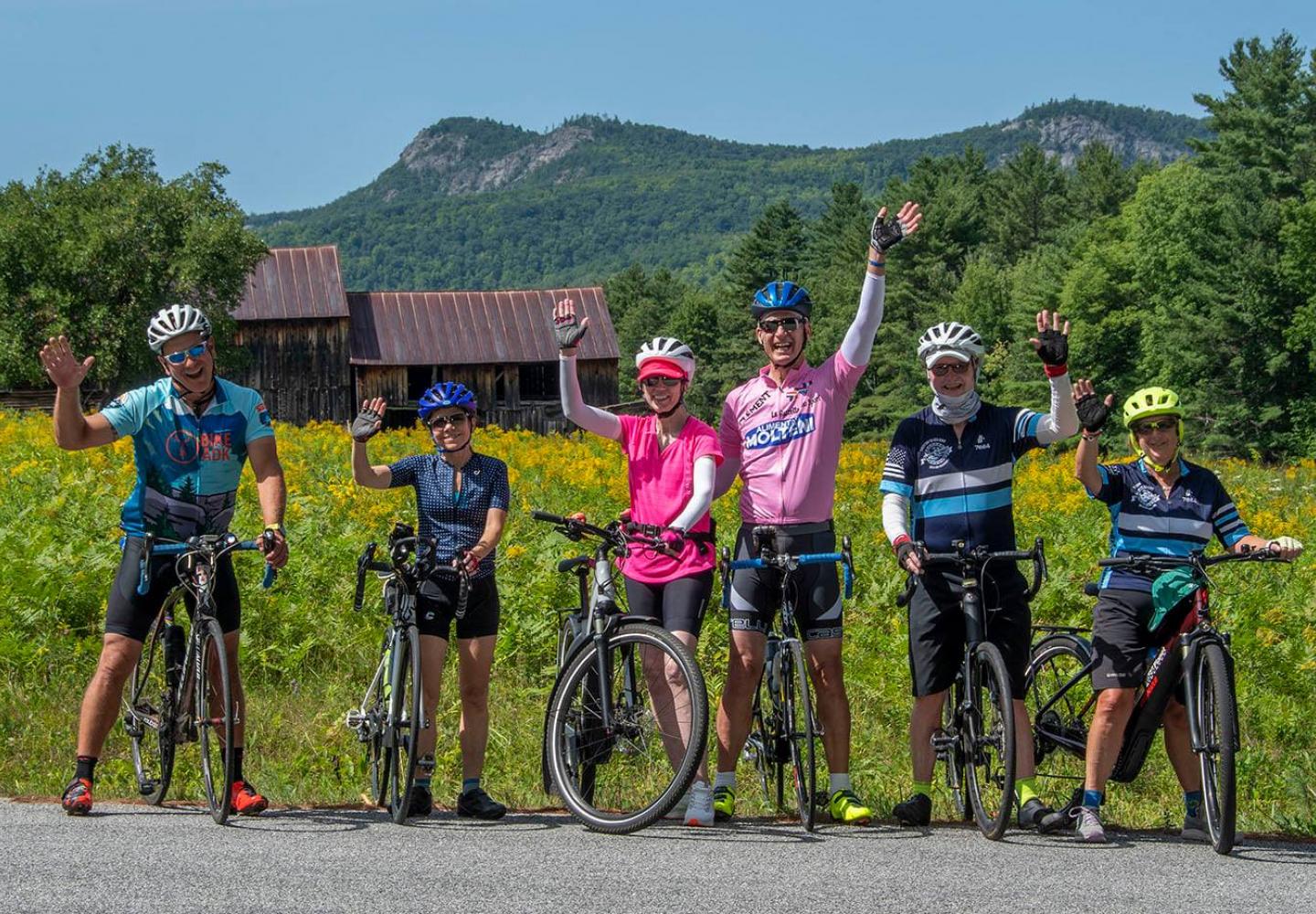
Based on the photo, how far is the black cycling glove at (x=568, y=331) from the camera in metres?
7.57

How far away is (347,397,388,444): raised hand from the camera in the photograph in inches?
282

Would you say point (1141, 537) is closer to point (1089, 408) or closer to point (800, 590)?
point (1089, 408)

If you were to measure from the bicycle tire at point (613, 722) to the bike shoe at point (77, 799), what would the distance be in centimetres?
219

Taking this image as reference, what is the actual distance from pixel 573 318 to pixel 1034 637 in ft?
16.4

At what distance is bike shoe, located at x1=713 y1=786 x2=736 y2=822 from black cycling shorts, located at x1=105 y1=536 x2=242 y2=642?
253cm

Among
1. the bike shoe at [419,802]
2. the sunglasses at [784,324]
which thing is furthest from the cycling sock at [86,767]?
the sunglasses at [784,324]

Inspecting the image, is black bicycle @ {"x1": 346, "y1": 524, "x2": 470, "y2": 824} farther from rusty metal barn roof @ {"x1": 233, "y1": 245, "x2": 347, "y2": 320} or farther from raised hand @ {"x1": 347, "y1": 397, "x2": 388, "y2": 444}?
rusty metal barn roof @ {"x1": 233, "y1": 245, "x2": 347, "y2": 320}

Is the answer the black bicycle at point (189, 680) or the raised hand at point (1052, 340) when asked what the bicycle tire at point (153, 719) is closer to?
the black bicycle at point (189, 680)

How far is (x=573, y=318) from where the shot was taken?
7.74 metres

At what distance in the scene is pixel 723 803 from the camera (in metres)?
7.21

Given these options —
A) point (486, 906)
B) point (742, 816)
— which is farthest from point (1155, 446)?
point (486, 906)

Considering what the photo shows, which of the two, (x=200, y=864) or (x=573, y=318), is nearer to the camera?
(x=200, y=864)

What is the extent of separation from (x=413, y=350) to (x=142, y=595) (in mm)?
52529

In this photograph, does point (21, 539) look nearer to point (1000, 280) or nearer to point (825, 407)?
point (825, 407)
